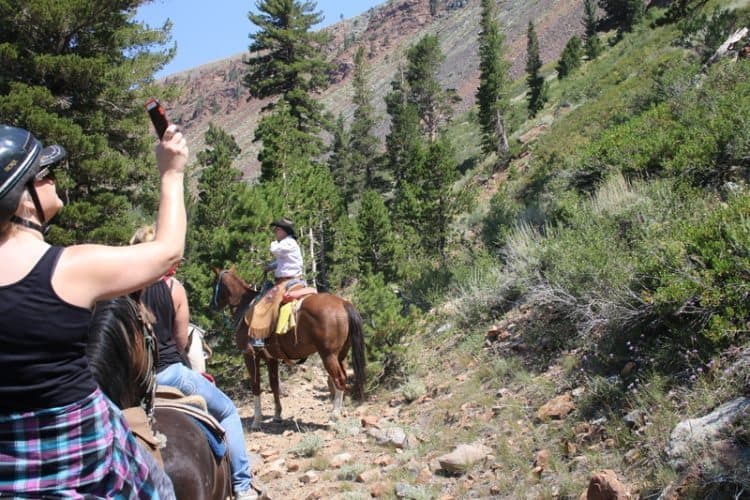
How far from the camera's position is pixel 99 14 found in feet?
38.7

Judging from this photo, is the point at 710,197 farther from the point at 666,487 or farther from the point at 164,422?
the point at 164,422

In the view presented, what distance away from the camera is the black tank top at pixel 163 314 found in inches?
167

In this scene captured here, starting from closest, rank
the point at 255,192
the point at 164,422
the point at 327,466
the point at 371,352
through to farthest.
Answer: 1. the point at 164,422
2. the point at 327,466
3. the point at 371,352
4. the point at 255,192

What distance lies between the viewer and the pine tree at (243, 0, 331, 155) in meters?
27.9

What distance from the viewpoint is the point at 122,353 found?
2.77m

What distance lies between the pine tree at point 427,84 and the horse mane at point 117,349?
56.8 metres

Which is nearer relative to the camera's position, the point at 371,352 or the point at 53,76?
the point at 371,352

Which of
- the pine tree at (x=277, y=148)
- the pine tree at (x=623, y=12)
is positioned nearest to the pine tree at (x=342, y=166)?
the pine tree at (x=623, y=12)

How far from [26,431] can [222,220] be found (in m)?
14.1

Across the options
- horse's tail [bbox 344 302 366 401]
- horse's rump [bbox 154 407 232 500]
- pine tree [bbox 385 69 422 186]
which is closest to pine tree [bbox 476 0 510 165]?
A: pine tree [bbox 385 69 422 186]

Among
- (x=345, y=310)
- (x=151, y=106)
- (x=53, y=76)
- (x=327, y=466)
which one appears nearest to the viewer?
(x=151, y=106)

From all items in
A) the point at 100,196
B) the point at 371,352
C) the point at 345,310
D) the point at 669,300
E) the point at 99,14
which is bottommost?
the point at 371,352

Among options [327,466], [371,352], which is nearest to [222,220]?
[371,352]

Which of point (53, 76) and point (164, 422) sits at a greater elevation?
point (53, 76)
